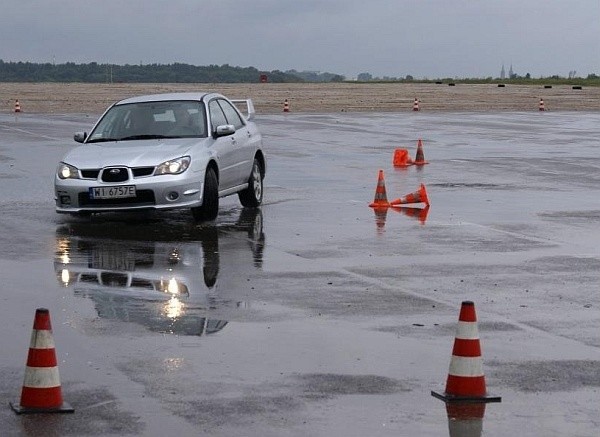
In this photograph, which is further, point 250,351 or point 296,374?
point 250,351

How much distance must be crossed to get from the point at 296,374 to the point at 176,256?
5232mm

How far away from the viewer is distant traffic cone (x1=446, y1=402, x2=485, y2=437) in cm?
720

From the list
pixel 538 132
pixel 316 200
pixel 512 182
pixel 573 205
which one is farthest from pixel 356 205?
pixel 538 132

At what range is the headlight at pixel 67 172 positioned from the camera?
15.9 metres

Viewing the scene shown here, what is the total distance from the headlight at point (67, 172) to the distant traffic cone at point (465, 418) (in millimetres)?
8885

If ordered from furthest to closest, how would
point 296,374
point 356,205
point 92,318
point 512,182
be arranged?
1. point 512,182
2. point 356,205
3. point 92,318
4. point 296,374

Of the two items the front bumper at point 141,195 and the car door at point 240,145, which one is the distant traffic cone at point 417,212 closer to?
the car door at point 240,145

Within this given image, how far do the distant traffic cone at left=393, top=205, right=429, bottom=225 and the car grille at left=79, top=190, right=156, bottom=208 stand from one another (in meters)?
3.17

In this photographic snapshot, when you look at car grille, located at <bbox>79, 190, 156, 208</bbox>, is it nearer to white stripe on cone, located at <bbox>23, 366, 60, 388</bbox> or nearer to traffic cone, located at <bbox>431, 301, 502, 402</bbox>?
traffic cone, located at <bbox>431, 301, 502, 402</bbox>

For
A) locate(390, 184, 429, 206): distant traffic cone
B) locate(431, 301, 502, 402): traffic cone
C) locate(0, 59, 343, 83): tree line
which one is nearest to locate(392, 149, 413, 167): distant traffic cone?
locate(390, 184, 429, 206): distant traffic cone

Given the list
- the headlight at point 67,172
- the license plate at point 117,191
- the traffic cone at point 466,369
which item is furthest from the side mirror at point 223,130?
the traffic cone at point 466,369

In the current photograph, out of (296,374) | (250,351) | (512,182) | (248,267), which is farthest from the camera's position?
(512,182)

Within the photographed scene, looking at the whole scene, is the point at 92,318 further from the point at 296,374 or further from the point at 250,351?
the point at 296,374

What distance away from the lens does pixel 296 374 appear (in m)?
8.41
